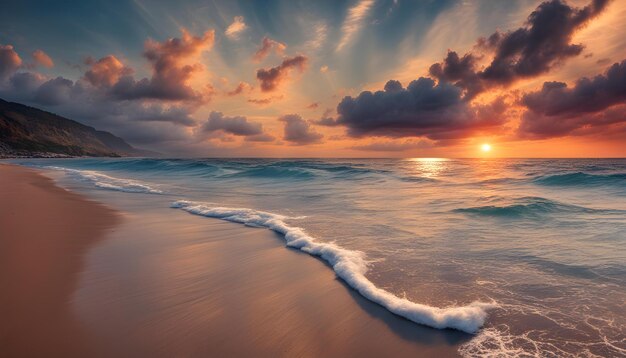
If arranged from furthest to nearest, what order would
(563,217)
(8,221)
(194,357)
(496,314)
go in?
(563,217)
(8,221)
(496,314)
(194,357)

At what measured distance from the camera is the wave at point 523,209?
10.4m

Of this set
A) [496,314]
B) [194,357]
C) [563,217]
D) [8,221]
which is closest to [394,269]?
[496,314]

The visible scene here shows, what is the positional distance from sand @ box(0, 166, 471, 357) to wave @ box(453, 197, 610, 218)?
7.43 meters

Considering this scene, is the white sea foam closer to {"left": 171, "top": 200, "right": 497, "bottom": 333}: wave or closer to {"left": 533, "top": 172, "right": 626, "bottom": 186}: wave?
{"left": 171, "top": 200, "right": 497, "bottom": 333}: wave

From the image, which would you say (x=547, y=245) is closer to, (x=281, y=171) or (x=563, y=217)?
(x=563, y=217)

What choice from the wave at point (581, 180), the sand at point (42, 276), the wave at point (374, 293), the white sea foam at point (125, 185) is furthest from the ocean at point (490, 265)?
the wave at point (581, 180)

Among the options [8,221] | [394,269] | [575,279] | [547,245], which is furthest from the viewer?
[8,221]

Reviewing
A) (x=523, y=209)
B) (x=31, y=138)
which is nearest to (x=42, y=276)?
(x=523, y=209)

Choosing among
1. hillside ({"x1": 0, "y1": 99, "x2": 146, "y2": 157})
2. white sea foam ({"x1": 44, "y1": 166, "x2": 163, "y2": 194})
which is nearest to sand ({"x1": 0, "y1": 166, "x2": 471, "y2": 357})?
white sea foam ({"x1": 44, "y1": 166, "x2": 163, "y2": 194})

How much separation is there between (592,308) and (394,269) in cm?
247

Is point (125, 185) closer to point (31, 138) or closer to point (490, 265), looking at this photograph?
point (490, 265)

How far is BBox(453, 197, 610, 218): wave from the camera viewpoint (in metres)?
10.4

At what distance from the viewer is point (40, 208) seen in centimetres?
1036

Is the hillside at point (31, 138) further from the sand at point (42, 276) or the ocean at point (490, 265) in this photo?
the ocean at point (490, 265)
